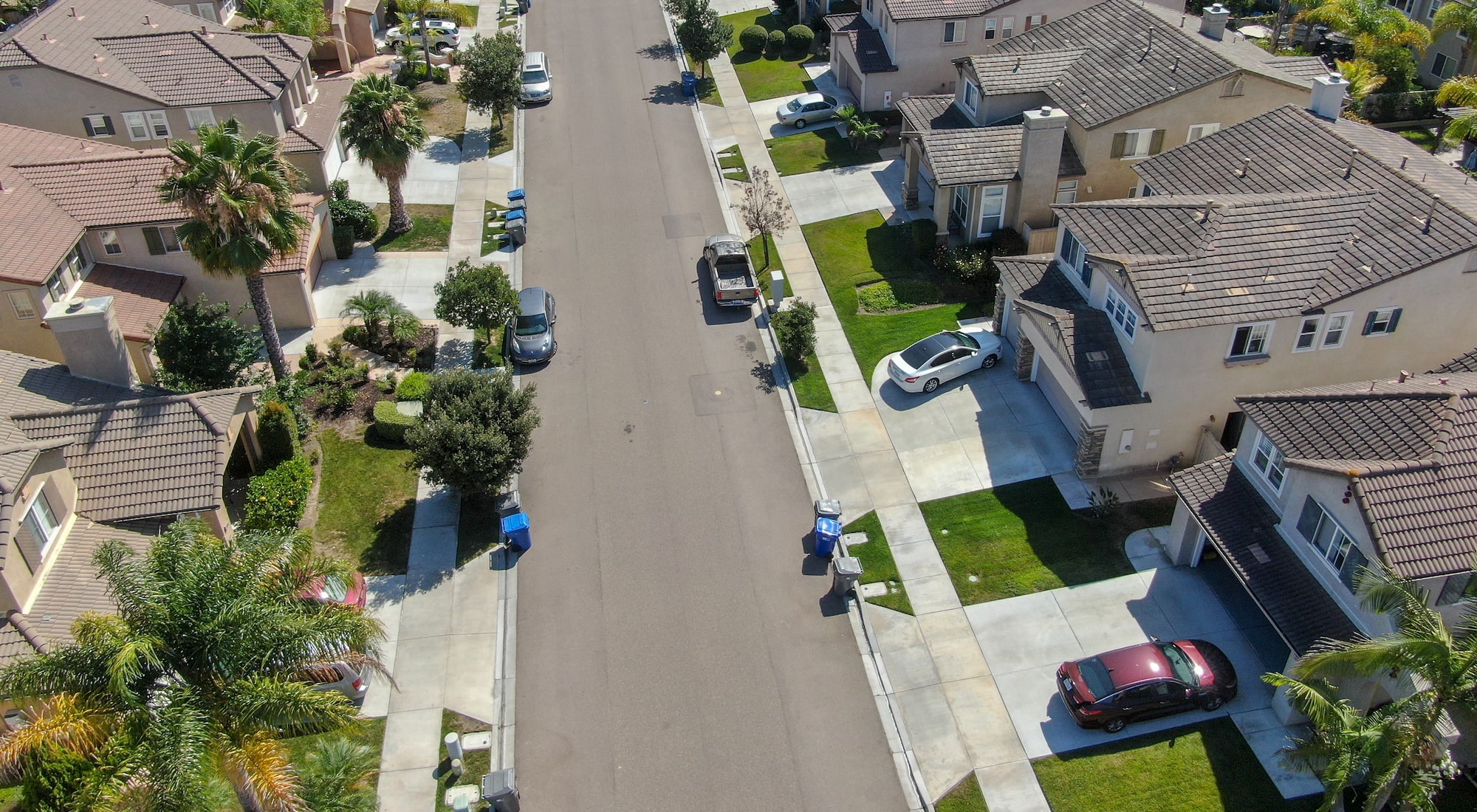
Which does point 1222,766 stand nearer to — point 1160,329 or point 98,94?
point 1160,329

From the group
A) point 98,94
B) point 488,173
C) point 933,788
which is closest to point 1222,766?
point 933,788

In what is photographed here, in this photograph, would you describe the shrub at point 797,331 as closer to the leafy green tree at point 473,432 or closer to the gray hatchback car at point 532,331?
the gray hatchback car at point 532,331

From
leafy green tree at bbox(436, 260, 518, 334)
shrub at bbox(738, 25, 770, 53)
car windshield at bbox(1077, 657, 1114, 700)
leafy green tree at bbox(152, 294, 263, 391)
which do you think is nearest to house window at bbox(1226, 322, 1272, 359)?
car windshield at bbox(1077, 657, 1114, 700)

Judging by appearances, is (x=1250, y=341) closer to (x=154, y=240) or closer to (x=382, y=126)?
(x=382, y=126)

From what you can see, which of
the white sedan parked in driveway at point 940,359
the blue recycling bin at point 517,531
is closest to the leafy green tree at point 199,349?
the blue recycling bin at point 517,531

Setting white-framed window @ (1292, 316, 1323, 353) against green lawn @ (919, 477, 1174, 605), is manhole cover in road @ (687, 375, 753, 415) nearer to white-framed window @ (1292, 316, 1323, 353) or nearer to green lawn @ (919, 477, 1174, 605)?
green lawn @ (919, 477, 1174, 605)

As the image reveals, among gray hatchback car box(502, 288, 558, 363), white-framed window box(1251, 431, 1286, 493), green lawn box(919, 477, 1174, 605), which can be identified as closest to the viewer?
white-framed window box(1251, 431, 1286, 493)
